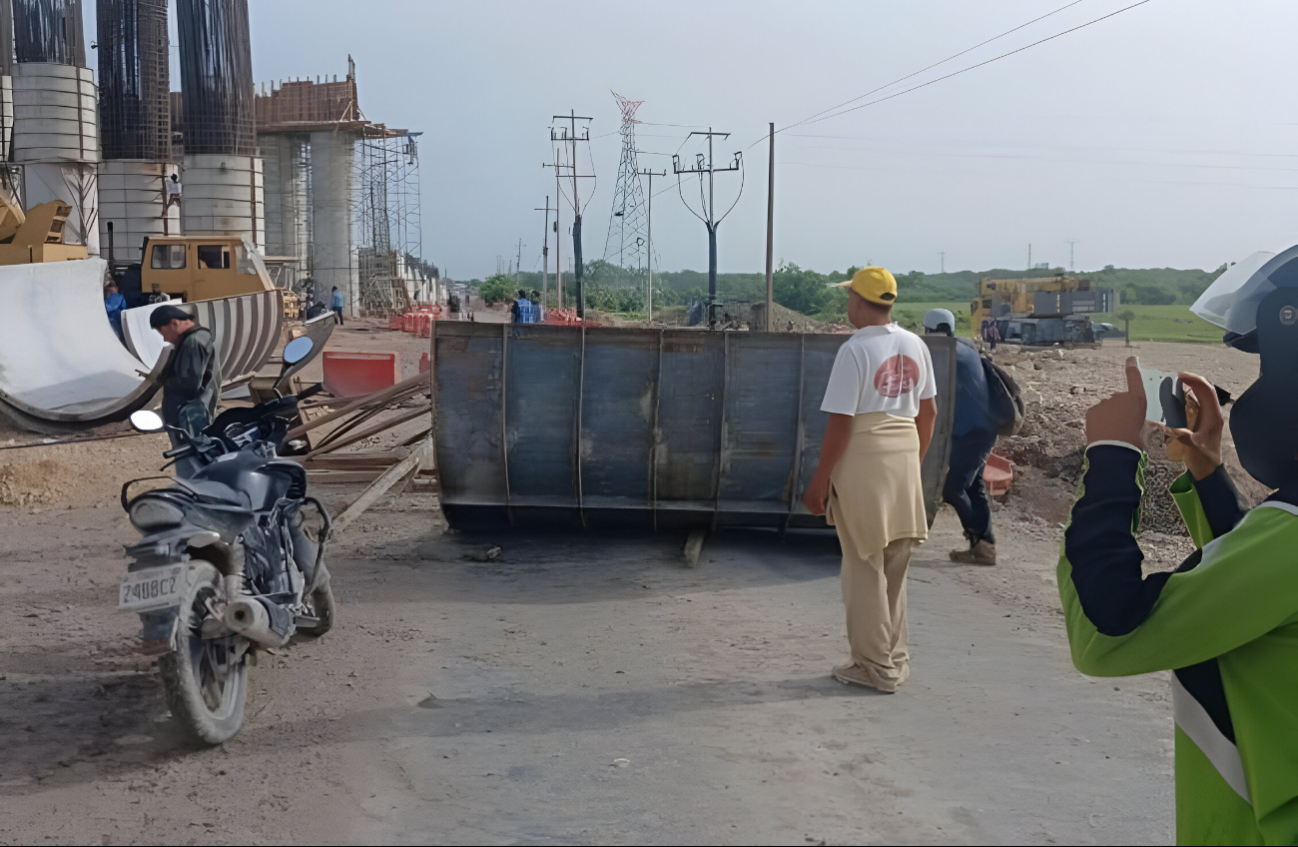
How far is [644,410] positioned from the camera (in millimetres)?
7660

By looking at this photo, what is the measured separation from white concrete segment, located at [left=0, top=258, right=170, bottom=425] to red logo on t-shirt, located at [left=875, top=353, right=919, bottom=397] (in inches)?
432

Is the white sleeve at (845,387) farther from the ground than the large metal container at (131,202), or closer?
closer

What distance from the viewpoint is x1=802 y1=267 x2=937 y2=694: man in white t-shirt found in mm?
4891

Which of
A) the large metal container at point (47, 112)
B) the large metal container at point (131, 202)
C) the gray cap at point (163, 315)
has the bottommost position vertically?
the gray cap at point (163, 315)

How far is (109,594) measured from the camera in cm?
680

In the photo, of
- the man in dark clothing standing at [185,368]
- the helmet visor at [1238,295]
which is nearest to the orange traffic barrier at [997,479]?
the man in dark clothing standing at [185,368]

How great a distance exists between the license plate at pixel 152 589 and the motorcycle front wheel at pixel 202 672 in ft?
0.12

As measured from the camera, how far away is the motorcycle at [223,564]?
411 centimetres

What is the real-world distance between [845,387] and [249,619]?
268 centimetres

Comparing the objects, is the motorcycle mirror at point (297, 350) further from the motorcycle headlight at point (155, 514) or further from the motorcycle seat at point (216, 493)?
the motorcycle headlight at point (155, 514)

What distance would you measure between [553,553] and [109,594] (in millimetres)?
2837

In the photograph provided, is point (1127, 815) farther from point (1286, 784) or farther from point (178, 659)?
point (178, 659)

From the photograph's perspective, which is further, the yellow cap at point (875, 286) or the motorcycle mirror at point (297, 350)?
the motorcycle mirror at point (297, 350)

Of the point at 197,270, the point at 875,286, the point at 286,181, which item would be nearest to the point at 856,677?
the point at 875,286
